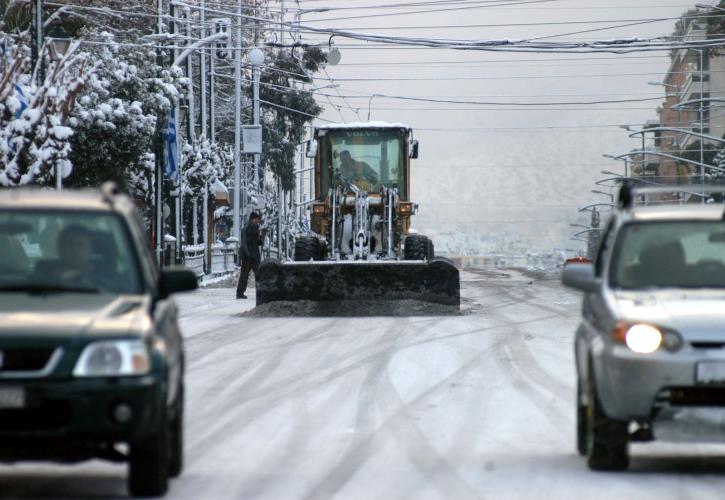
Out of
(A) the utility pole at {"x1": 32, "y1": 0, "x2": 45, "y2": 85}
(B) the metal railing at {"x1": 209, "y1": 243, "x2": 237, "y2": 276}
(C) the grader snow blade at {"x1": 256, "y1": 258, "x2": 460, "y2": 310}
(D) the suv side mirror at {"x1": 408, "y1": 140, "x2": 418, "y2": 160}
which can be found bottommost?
(B) the metal railing at {"x1": 209, "y1": 243, "x2": 237, "y2": 276}

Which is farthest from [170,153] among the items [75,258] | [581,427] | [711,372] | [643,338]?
[711,372]

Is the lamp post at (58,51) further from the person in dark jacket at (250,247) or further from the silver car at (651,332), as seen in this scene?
the silver car at (651,332)

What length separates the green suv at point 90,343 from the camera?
877 centimetres

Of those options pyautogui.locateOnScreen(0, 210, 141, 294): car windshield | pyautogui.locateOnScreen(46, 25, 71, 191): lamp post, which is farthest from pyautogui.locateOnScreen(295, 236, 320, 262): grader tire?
pyautogui.locateOnScreen(0, 210, 141, 294): car windshield

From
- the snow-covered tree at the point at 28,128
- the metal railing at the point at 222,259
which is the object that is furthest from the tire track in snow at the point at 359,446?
the metal railing at the point at 222,259

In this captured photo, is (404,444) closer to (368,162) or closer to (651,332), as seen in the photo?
(651,332)

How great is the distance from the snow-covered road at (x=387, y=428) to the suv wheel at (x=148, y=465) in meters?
0.30

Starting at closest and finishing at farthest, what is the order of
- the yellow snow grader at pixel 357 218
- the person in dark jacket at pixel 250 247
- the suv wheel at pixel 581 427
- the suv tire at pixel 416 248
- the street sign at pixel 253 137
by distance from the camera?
1. the suv wheel at pixel 581 427
2. the yellow snow grader at pixel 357 218
3. the suv tire at pixel 416 248
4. the person in dark jacket at pixel 250 247
5. the street sign at pixel 253 137

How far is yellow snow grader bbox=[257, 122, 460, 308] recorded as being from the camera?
99.6 feet

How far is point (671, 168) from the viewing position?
520 ft

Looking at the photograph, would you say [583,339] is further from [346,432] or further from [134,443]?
[134,443]

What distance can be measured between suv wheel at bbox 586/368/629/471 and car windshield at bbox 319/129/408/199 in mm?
23125

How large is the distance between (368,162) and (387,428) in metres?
21.0

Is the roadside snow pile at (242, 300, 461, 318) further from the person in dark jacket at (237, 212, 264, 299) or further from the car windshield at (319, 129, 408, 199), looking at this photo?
the person in dark jacket at (237, 212, 264, 299)
